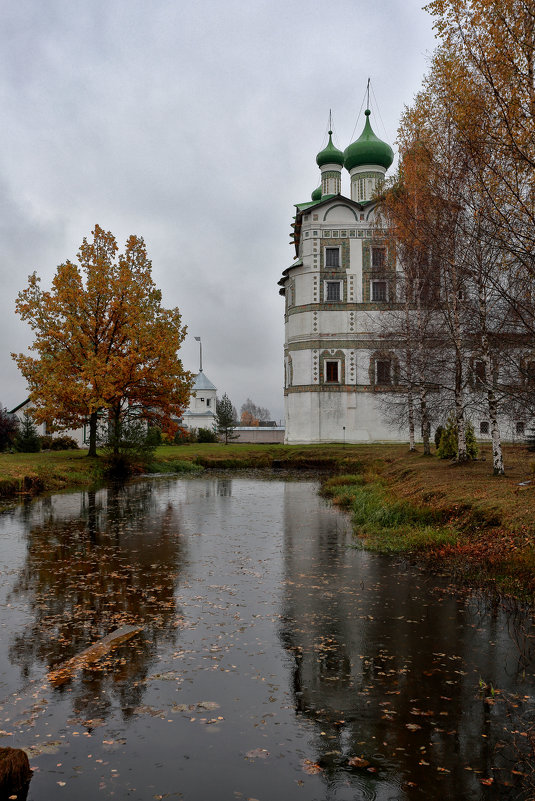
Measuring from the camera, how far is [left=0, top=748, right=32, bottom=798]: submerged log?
4.02 metres

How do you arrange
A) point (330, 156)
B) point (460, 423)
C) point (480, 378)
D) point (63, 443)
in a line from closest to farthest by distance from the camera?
point (480, 378) → point (460, 423) → point (63, 443) → point (330, 156)

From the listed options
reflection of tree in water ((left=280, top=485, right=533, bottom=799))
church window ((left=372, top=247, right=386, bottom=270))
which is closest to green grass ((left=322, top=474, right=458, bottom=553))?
reflection of tree in water ((left=280, top=485, right=533, bottom=799))

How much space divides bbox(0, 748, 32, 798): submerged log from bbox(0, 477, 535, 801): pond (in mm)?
105

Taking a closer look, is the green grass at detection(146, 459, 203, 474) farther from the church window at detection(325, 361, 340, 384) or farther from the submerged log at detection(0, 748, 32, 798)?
the submerged log at detection(0, 748, 32, 798)

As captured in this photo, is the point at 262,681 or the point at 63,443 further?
the point at 63,443

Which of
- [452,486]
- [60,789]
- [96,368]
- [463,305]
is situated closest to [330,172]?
[96,368]

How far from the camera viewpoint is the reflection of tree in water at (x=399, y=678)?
4430 millimetres

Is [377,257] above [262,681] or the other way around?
above

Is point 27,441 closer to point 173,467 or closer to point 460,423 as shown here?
point 173,467

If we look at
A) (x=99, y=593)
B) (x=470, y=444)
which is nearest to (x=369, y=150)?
(x=470, y=444)

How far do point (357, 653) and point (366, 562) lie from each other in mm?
4558

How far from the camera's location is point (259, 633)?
7141 millimetres

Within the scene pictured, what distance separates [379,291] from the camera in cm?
4350

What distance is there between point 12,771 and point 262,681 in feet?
7.68
